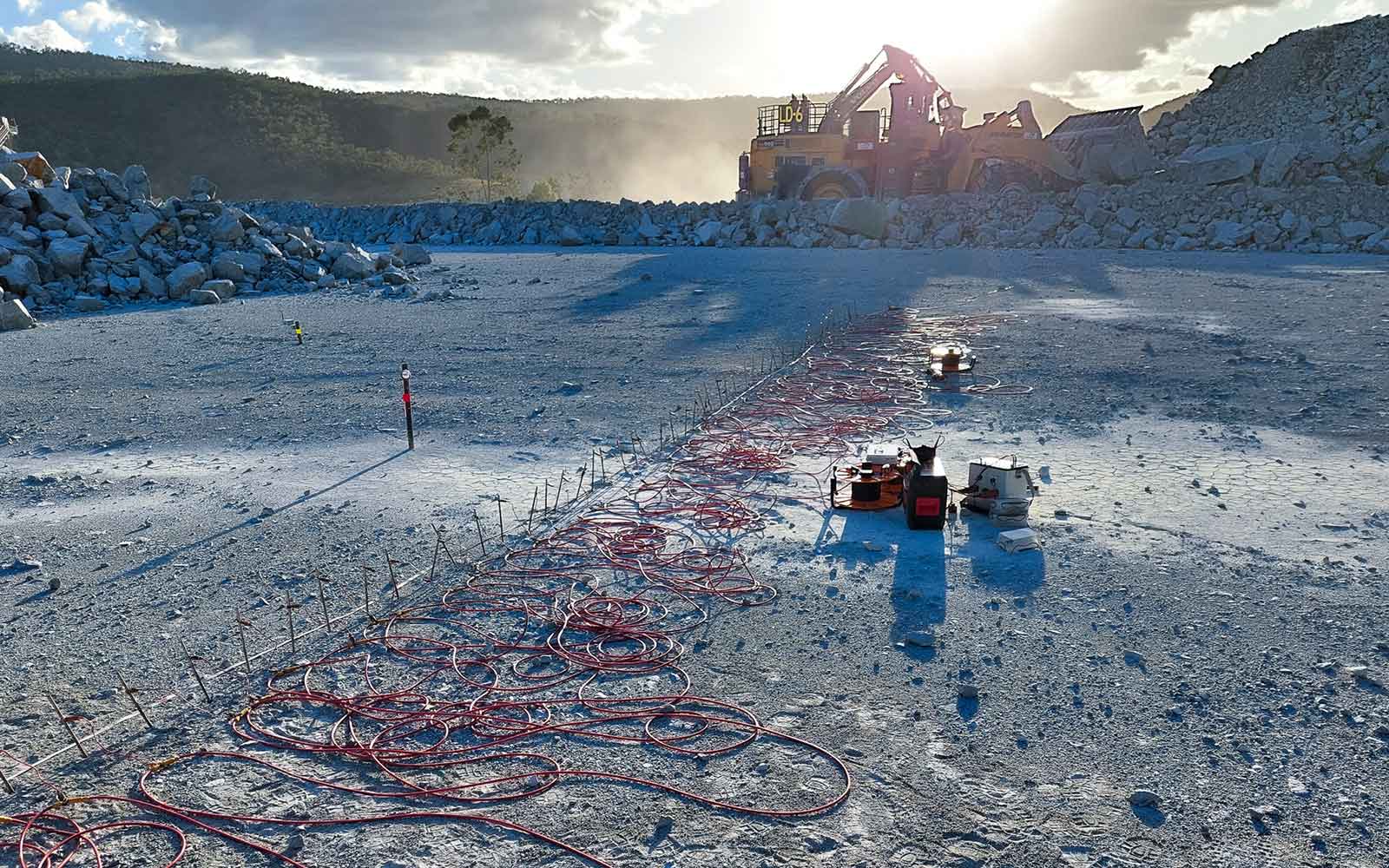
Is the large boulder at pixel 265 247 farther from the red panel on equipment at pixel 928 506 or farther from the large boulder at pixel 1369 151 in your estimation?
the large boulder at pixel 1369 151

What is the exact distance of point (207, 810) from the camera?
374cm

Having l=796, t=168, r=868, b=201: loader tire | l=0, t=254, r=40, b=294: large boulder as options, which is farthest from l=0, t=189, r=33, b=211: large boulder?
l=796, t=168, r=868, b=201: loader tire

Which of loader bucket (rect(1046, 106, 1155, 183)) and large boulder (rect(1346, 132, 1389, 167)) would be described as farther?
loader bucket (rect(1046, 106, 1155, 183))

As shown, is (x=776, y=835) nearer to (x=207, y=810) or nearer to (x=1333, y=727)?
(x=207, y=810)

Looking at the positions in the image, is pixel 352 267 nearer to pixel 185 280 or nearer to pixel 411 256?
pixel 185 280

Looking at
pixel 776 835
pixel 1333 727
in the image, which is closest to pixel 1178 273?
pixel 1333 727

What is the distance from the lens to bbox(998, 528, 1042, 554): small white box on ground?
611 centimetres

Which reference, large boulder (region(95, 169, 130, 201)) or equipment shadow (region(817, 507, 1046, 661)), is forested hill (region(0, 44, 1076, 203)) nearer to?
large boulder (region(95, 169, 130, 201))

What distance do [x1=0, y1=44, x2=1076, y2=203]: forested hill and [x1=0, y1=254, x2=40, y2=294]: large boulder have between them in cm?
5224

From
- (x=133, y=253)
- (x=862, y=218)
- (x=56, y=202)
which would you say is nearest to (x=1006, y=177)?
(x=862, y=218)

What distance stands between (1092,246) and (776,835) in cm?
2721

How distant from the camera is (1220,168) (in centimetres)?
3117

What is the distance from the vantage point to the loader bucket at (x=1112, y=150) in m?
32.9

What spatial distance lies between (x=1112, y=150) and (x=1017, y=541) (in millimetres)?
30918
